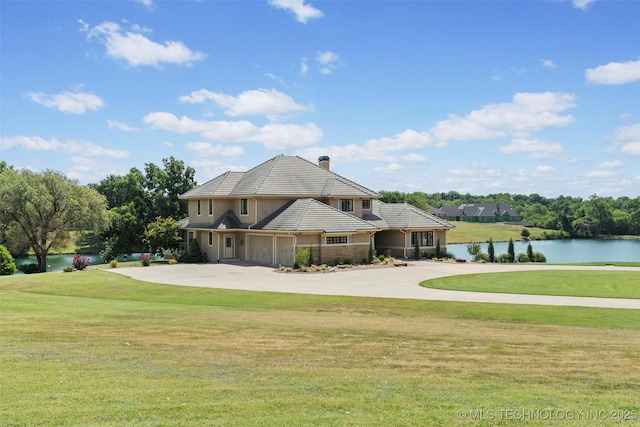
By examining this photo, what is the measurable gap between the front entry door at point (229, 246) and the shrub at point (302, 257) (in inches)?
320

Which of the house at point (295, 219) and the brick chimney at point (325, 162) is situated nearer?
the house at point (295, 219)

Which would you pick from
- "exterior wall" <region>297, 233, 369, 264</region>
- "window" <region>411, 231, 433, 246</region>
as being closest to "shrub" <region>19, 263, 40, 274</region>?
"exterior wall" <region>297, 233, 369, 264</region>

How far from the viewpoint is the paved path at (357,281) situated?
19016 millimetres

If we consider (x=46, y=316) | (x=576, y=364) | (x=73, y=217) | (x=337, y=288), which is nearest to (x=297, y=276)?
(x=337, y=288)

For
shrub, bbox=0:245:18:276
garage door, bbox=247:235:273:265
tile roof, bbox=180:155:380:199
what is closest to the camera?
shrub, bbox=0:245:18:276

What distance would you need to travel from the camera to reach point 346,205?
38.9 metres

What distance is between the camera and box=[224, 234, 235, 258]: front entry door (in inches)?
1479

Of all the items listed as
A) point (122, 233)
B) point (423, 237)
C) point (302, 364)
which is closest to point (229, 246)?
point (423, 237)

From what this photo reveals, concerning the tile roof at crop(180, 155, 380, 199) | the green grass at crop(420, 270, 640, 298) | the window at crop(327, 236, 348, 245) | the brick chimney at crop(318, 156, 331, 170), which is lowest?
the green grass at crop(420, 270, 640, 298)

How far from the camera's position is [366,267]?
1255 inches

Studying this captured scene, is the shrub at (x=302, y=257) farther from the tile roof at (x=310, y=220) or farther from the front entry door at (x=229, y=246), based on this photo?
the front entry door at (x=229, y=246)

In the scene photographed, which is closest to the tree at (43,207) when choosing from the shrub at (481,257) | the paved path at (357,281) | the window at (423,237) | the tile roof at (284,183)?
the tile roof at (284,183)

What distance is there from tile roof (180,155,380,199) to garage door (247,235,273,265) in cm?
320

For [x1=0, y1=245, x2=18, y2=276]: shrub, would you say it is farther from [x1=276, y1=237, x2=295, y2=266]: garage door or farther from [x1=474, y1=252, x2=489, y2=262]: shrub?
[x1=474, y1=252, x2=489, y2=262]: shrub
